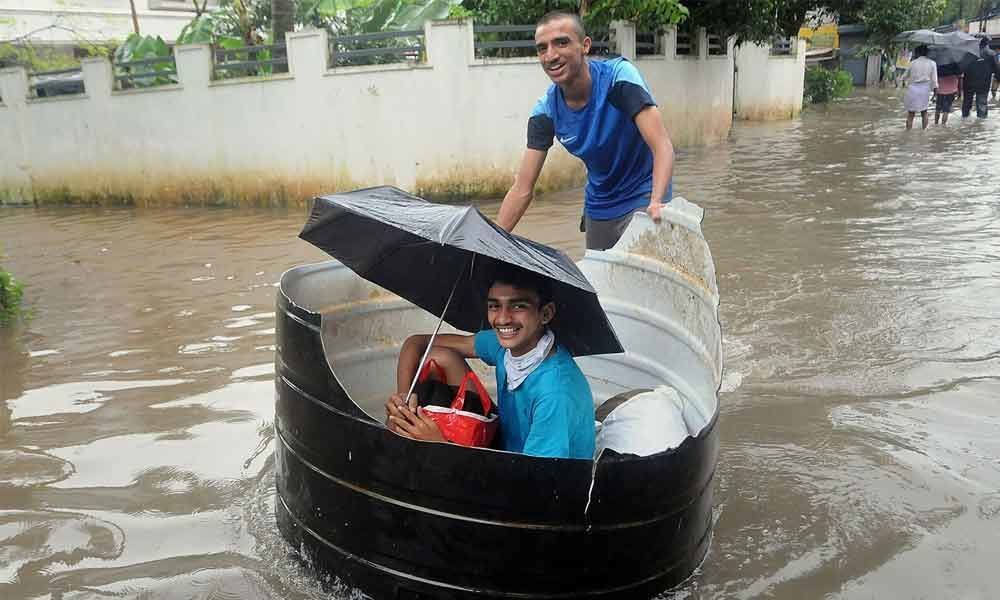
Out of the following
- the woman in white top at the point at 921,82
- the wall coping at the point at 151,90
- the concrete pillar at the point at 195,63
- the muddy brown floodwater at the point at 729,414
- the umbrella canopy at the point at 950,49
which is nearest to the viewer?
the muddy brown floodwater at the point at 729,414

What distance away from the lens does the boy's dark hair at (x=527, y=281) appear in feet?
8.54

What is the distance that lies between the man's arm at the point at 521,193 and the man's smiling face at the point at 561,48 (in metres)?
0.49

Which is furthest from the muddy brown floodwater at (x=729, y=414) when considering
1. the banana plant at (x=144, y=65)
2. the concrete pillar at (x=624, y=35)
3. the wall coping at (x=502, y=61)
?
the concrete pillar at (x=624, y=35)

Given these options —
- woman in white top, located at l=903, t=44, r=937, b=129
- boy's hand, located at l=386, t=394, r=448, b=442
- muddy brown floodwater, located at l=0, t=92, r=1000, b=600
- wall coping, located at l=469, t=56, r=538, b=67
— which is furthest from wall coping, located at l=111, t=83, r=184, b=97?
woman in white top, located at l=903, t=44, r=937, b=129

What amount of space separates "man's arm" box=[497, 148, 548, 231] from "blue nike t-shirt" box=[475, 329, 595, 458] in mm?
1218

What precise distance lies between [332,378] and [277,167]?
8.98 metres

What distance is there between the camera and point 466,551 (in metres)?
2.27

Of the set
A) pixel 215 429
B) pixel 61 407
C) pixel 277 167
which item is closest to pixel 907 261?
pixel 215 429

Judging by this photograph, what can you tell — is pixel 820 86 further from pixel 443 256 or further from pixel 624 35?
pixel 443 256

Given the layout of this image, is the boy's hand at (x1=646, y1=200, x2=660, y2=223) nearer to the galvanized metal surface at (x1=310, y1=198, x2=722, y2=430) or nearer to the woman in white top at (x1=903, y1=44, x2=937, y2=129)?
the galvanized metal surface at (x1=310, y1=198, x2=722, y2=430)

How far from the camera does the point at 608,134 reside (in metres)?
3.83

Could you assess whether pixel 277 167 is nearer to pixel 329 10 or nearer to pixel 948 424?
pixel 329 10

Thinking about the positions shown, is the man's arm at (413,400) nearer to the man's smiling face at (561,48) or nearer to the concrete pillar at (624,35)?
the man's smiling face at (561,48)

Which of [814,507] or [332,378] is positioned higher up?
[332,378]
